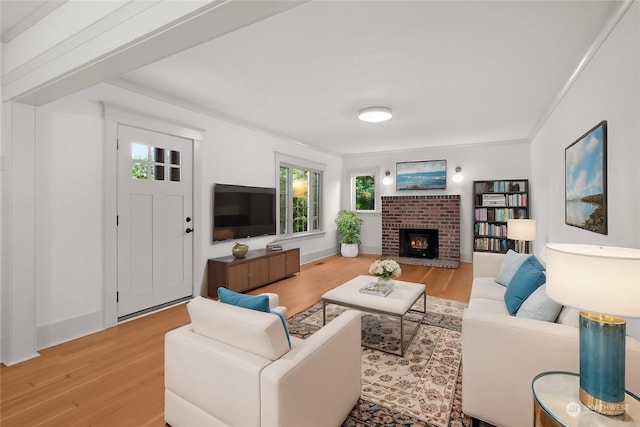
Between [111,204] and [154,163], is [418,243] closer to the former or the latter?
[154,163]

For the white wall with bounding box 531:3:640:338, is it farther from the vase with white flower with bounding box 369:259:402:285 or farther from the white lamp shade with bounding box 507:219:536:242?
the vase with white flower with bounding box 369:259:402:285

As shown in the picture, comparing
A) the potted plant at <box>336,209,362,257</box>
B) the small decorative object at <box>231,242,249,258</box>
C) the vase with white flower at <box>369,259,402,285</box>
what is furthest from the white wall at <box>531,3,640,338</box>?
Answer: the potted plant at <box>336,209,362,257</box>

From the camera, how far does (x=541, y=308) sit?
5.95 feet

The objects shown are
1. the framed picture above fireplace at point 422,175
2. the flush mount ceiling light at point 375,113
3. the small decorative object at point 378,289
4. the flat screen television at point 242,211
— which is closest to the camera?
the small decorative object at point 378,289

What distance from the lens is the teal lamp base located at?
3.83ft

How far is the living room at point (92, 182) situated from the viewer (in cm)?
198

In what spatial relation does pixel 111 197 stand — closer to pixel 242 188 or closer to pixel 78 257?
pixel 78 257

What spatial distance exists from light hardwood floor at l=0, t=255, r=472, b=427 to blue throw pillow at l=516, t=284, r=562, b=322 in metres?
2.29

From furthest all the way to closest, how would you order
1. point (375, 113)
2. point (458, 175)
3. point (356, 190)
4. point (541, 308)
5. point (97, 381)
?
point (356, 190)
point (458, 175)
point (375, 113)
point (97, 381)
point (541, 308)

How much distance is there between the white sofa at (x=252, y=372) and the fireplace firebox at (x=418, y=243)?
18.3 ft

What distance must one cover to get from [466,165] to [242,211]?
15.8 ft

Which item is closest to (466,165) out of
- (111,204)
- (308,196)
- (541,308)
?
(308,196)

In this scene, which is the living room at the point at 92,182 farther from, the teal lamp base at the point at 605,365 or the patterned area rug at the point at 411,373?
the patterned area rug at the point at 411,373

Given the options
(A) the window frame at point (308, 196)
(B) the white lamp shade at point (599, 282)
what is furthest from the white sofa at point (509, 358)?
(A) the window frame at point (308, 196)
